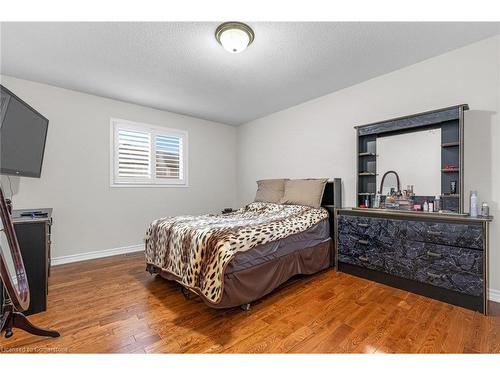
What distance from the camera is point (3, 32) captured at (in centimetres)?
199

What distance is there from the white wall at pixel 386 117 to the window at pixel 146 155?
4.74ft

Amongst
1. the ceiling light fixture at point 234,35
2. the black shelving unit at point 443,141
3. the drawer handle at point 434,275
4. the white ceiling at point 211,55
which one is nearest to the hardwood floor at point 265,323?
the drawer handle at point 434,275

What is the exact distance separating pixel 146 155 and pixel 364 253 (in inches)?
142

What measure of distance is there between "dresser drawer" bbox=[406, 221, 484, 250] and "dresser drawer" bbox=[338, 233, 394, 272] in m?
0.32

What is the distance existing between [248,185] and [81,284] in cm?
320

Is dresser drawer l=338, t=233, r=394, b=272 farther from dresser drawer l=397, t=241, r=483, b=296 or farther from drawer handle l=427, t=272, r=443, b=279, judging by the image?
drawer handle l=427, t=272, r=443, b=279

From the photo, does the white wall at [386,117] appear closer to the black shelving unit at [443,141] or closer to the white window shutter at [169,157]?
the black shelving unit at [443,141]

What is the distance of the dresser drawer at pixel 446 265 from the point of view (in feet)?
6.19

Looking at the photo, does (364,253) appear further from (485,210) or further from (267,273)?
(267,273)

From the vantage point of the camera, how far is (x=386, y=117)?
112 inches

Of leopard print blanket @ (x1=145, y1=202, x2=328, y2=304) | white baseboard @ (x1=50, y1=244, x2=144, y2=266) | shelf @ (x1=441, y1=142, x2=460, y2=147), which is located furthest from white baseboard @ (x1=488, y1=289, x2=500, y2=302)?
white baseboard @ (x1=50, y1=244, x2=144, y2=266)

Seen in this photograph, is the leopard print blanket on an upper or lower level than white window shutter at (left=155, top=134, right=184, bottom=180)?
lower

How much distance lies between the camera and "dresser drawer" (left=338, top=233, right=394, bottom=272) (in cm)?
242
